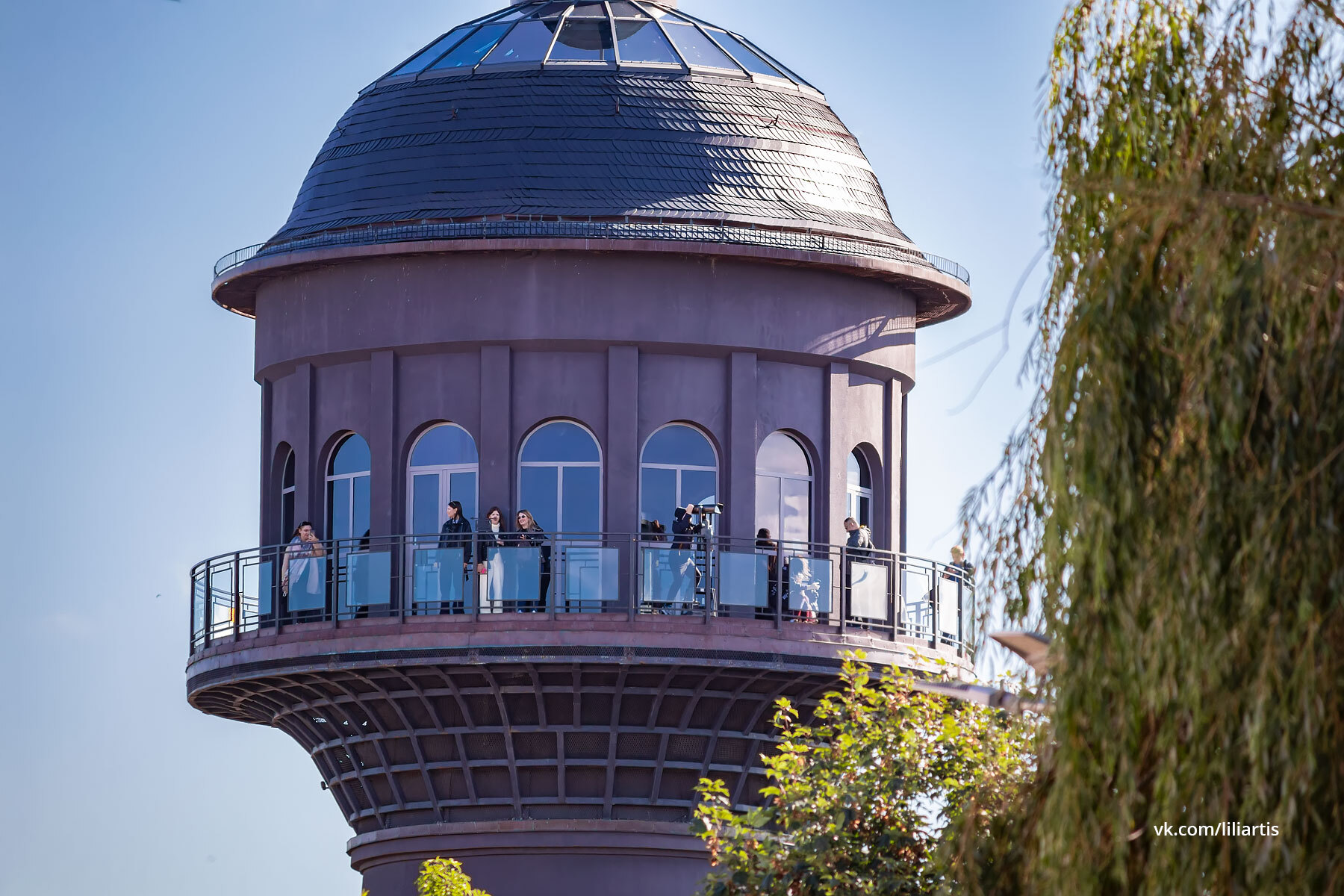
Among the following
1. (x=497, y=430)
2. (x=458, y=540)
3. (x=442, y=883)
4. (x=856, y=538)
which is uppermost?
(x=497, y=430)

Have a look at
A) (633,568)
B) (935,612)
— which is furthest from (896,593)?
(633,568)

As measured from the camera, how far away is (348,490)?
108 ft

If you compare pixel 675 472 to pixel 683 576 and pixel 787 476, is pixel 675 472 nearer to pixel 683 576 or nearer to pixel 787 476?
pixel 787 476

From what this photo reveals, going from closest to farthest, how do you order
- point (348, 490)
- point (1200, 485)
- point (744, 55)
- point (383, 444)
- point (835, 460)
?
point (1200, 485)
point (383, 444)
point (835, 460)
point (348, 490)
point (744, 55)

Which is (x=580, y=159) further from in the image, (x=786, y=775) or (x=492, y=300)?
(x=786, y=775)

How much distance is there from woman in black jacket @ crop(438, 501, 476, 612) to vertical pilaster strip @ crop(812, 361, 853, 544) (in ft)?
14.3

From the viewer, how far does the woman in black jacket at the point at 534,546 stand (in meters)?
30.5

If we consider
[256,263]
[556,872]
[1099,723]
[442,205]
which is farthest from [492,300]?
[1099,723]

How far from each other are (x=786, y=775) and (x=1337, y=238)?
848 centimetres

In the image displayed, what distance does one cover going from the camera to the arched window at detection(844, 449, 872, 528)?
3334 cm

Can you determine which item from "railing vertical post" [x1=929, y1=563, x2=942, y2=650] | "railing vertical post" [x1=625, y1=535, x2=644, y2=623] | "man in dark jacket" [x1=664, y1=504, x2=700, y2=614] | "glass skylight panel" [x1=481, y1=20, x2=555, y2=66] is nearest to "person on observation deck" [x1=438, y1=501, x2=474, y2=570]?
"railing vertical post" [x1=625, y1=535, x2=644, y2=623]

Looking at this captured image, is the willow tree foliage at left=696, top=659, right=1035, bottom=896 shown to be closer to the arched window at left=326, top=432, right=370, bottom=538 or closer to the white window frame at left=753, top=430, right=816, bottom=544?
the white window frame at left=753, top=430, right=816, bottom=544

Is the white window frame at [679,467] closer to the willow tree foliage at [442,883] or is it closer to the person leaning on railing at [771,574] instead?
the person leaning on railing at [771,574]

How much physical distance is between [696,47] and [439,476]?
6.65 metres
